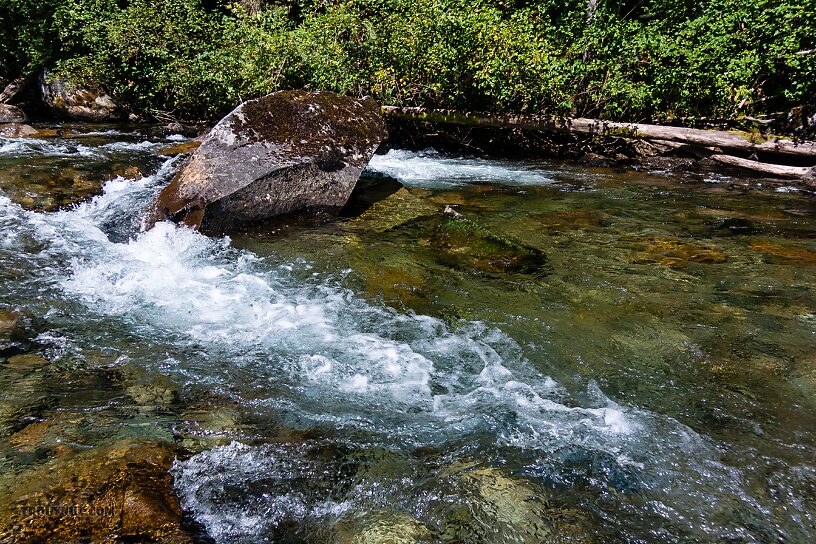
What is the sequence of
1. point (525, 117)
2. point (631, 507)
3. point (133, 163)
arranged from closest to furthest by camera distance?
point (631, 507) → point (133, 163) → point (525, 117)

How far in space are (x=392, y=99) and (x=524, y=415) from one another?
11.4m

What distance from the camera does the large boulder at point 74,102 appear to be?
47.0 feet

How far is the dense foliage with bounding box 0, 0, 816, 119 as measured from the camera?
11055 mm

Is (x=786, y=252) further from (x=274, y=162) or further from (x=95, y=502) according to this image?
(x=95, y=502)

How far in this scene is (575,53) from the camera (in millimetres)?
12234

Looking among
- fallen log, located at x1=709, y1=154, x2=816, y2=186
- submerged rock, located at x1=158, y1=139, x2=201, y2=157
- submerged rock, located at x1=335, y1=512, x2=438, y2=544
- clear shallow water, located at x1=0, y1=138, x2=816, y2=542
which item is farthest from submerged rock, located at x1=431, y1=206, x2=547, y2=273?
fallen log, located at x1=709, y1=154, x2=816, y2=186

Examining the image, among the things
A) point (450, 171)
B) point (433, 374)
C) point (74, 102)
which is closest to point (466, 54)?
point (450, 171)

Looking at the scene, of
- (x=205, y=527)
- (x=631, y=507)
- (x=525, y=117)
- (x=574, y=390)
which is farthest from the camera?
(x=525, y=117)

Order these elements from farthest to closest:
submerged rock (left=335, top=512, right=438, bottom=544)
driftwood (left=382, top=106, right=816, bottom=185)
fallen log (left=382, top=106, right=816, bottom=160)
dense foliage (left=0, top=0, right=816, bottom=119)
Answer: dense foliage (left=0, top=0, right=816, bottom=119), fallen log (left=382, top=106, right=816, bottom=160), driftwood (left=382, top=106, right=816, bottom=185), submerged rock (left=335, top=512, right=438, bottom=544)

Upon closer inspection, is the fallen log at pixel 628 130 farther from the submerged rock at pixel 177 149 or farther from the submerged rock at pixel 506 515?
the submerged rock at pixel 506 515

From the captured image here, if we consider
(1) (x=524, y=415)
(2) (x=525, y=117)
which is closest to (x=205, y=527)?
(1) (x=524, y=415)

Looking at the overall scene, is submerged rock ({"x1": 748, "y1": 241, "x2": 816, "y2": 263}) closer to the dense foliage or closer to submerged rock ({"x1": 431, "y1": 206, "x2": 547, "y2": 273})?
submerged rock ({"x1": 431, "y1": 206, "x2": 547, "y2": 273})

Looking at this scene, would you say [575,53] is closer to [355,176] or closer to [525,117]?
[525,117]

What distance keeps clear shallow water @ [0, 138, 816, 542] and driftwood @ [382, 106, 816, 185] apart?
177 inches
